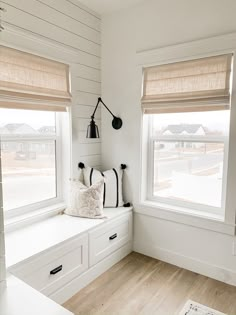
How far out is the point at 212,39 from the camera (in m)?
2.10

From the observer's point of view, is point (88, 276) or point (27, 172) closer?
point (88, 276)

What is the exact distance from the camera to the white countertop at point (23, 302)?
1.17m

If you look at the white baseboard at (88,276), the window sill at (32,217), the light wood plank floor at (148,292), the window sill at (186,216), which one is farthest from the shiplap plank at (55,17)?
the light wood plank floor at (148,292)

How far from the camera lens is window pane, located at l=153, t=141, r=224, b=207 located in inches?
91.7

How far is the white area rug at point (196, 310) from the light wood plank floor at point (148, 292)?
46 millimetres

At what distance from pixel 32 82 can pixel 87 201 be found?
121cm

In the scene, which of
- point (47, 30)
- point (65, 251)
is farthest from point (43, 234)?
point (47, 30)

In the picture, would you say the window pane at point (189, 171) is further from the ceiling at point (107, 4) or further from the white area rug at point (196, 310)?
the ceiling at point (107, 4)

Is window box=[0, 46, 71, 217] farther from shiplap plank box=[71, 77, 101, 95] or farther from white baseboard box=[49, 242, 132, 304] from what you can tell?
white baseboard box=[49, 242, 132, 304]

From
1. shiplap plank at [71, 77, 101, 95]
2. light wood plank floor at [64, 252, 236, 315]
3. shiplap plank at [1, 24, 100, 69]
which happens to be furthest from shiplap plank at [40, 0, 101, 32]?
light wood plank floor at [64, 252, 236, 315]

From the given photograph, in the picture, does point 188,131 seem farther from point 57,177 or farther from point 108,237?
point 57,177

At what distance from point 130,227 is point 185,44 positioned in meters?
1.97

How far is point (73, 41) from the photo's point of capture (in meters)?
2.50

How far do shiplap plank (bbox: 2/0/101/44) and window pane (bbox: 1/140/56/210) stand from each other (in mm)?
1139
